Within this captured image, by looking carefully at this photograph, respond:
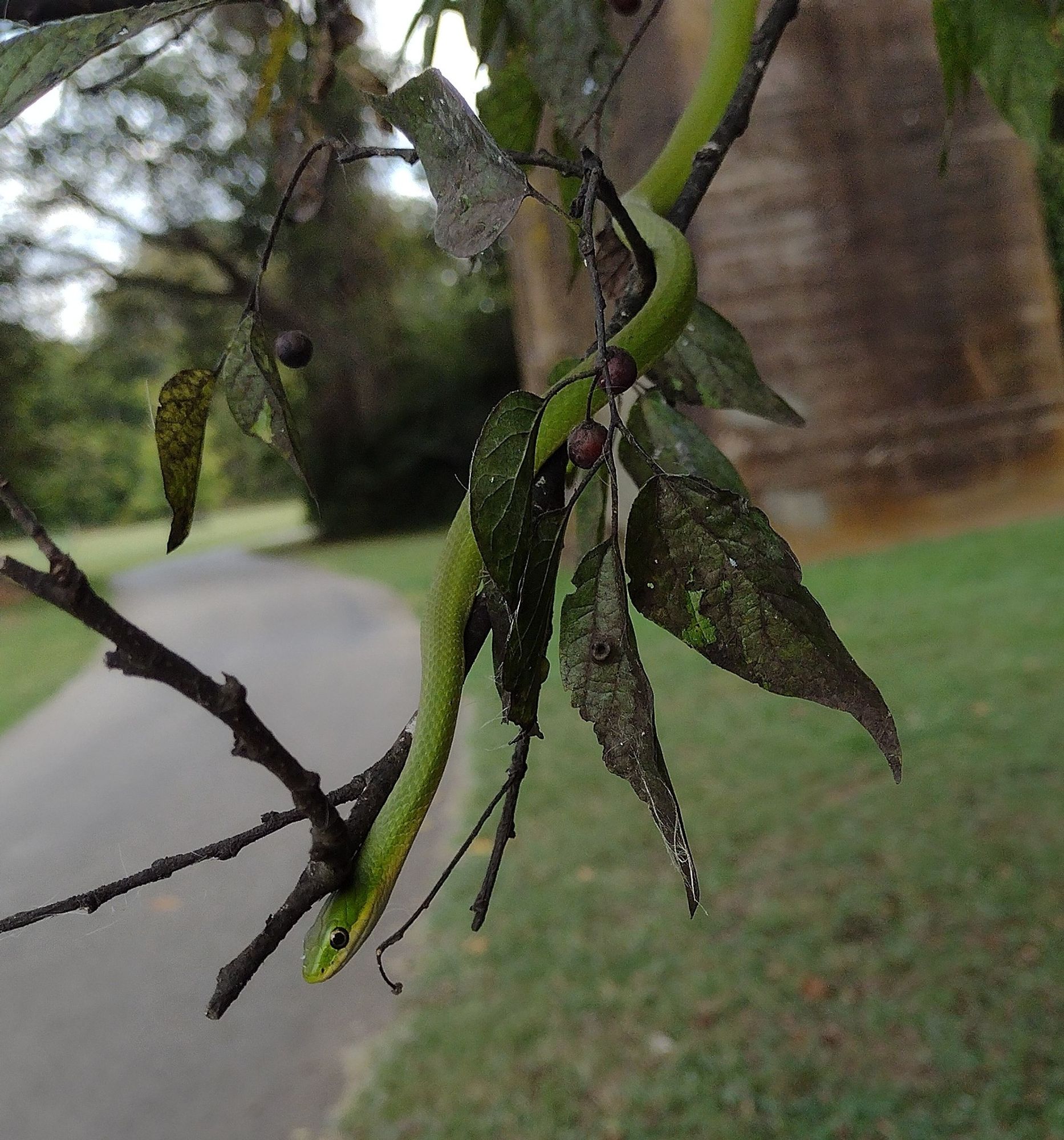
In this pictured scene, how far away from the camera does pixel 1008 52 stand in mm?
854

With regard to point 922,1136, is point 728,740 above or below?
below

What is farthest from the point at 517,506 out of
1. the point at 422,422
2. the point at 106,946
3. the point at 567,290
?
the point at 422,422

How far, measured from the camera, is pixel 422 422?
667 inches

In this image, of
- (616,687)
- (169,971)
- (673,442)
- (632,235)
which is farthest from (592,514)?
(169,971)

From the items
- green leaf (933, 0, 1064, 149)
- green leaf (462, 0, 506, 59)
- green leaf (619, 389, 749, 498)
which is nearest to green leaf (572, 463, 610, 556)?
green leaf (619, 389, 749, 498)

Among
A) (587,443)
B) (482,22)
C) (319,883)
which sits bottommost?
(319,883)

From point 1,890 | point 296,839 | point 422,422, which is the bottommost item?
point 422,422

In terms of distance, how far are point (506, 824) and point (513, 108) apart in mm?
622

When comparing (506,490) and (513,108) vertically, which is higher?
(513,108)

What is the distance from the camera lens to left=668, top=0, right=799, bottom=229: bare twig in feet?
2.63

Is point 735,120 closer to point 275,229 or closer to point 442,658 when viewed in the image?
point 275,229

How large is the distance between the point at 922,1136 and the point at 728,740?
219 cm

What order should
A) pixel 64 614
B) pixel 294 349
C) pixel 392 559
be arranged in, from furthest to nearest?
pixel 392 559 → pixel 64 614 → pixel 294 349

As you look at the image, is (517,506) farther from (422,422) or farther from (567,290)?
(422,422)
